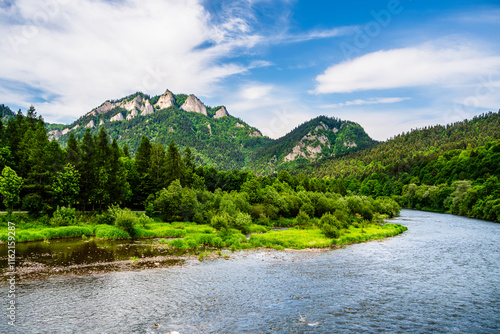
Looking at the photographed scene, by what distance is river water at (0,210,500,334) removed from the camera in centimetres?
2220

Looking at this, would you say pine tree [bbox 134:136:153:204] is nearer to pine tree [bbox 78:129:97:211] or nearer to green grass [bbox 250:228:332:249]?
pine tree [bbox 78:129:97:211]

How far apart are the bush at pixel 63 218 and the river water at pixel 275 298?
1396 inches

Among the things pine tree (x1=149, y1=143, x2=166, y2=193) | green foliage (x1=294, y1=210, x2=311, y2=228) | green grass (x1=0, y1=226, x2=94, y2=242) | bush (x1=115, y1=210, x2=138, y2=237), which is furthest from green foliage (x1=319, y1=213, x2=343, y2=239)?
pine tree (x1=149, y1=143, x2=166, y2=193)

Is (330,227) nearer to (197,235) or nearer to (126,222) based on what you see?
(197,235)

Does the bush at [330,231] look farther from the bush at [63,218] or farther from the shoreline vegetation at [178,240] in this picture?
the bush at [63,218]

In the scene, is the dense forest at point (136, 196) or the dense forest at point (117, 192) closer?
the dense forest at point (136, 196)

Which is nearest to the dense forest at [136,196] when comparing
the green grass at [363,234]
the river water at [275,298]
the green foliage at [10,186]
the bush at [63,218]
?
the bush at [63,218]

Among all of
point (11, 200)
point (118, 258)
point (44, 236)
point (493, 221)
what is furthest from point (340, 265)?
point (493, 221)

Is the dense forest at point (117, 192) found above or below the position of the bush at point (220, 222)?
above

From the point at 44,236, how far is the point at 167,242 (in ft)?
75.2

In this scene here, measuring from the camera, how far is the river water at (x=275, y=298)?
22.2 meters

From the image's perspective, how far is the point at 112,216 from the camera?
68.6m

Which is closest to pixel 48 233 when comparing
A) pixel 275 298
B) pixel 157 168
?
pixel 157 168

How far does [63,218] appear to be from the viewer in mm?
63344
